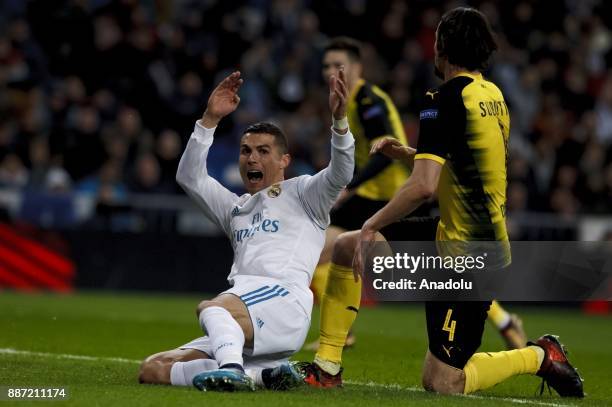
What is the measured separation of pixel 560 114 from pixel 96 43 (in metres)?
7.43

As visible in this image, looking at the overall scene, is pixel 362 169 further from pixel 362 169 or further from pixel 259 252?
pixel 259 252

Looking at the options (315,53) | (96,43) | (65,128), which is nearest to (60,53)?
(96,43)

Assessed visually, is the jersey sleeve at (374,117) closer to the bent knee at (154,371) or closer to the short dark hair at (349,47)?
the short dark hair at (349,47)

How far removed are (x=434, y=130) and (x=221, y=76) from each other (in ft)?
38.5

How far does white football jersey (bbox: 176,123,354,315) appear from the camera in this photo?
22.1ft

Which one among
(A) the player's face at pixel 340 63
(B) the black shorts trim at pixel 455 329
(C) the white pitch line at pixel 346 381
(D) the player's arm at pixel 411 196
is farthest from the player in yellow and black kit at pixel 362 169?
(D) the player's arm at pixel 411 196

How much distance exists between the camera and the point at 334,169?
21.9ft

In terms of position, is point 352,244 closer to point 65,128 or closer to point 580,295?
point 580,295

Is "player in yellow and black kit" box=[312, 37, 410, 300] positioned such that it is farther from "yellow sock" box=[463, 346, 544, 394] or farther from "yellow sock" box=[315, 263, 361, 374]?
"yellow sock" box=[463, 346, 544, 394]

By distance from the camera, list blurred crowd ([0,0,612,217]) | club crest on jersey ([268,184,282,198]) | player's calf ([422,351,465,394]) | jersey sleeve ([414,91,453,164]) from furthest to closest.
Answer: blurred crowd ([0,0,612,217]) → club crest on jersey ([268,184,282,198]) → player's calf ([422,351,465,394]) → jersey sleeve ([414,91,453,164])

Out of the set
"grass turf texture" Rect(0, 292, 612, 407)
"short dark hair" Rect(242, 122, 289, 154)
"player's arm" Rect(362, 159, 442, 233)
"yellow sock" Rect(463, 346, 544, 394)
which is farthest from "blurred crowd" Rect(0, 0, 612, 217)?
"player's arm" Rect(362, 159, 442, 233)

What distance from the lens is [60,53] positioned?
690 inches

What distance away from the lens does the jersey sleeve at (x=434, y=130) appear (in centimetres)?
645

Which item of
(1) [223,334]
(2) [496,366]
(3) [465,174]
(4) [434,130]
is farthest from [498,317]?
(1) [223,334]
